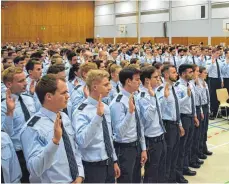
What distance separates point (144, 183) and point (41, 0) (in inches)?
1164

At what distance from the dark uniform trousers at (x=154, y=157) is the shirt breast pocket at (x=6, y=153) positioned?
2.12 m

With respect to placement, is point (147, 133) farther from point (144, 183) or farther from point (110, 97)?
point (110, 97)

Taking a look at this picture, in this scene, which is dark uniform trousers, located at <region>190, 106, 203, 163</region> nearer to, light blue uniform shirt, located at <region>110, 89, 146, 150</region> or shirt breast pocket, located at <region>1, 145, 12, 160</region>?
light blue uniform shirt, located at <region>110, 89, 146, 150</region>

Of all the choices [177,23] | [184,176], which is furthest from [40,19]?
[184,176]

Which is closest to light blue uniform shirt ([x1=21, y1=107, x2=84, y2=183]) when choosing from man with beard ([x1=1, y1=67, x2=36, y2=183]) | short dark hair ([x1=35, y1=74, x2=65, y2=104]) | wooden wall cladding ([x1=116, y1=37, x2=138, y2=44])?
short dark hair ([x1=35, y1=74, x2=65, y2=104])

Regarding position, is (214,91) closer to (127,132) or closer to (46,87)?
(127,132)

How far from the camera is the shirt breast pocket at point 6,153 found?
2.67m

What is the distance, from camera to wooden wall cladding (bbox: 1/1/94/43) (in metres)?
30.3

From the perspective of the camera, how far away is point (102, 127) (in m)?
3.27

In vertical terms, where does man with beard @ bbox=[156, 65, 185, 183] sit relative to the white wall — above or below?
below

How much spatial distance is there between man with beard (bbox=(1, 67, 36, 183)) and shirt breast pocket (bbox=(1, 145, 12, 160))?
504 mm

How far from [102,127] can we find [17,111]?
1.06 m

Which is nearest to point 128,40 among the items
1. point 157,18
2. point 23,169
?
point 157,18

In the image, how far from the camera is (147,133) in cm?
436
